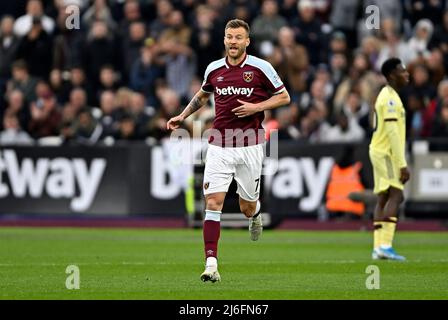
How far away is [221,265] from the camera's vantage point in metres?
15.0

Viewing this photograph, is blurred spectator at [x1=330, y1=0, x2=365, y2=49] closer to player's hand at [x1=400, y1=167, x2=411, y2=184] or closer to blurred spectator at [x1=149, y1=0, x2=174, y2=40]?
blurred spectator at [x1=149, y1=0, x2=174, y2=40]

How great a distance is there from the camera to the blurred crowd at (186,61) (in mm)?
24984

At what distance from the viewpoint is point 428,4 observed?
1067 inches

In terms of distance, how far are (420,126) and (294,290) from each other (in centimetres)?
1285

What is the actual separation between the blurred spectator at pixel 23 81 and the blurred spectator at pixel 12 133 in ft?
3.77

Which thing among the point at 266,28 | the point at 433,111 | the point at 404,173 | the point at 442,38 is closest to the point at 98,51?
the point at 266,28

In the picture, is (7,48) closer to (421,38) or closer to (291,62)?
(291,62)

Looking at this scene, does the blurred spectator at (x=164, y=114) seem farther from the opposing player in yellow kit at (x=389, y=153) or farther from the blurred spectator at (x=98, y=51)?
the opposing player in yellow kit at (x=389, y=153)

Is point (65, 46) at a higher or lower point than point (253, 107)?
higher

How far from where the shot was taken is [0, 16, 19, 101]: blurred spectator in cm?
2753

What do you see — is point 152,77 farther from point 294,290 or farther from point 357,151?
point 294,290

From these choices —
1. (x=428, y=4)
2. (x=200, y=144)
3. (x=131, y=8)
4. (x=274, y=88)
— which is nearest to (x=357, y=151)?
(x=200, y=144)

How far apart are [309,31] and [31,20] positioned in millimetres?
6048

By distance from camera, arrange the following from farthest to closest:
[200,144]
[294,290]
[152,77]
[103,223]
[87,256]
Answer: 1. [152,77]
2. [103,223]
3. [200,144]
4. [87,256]
5. [294,290]
